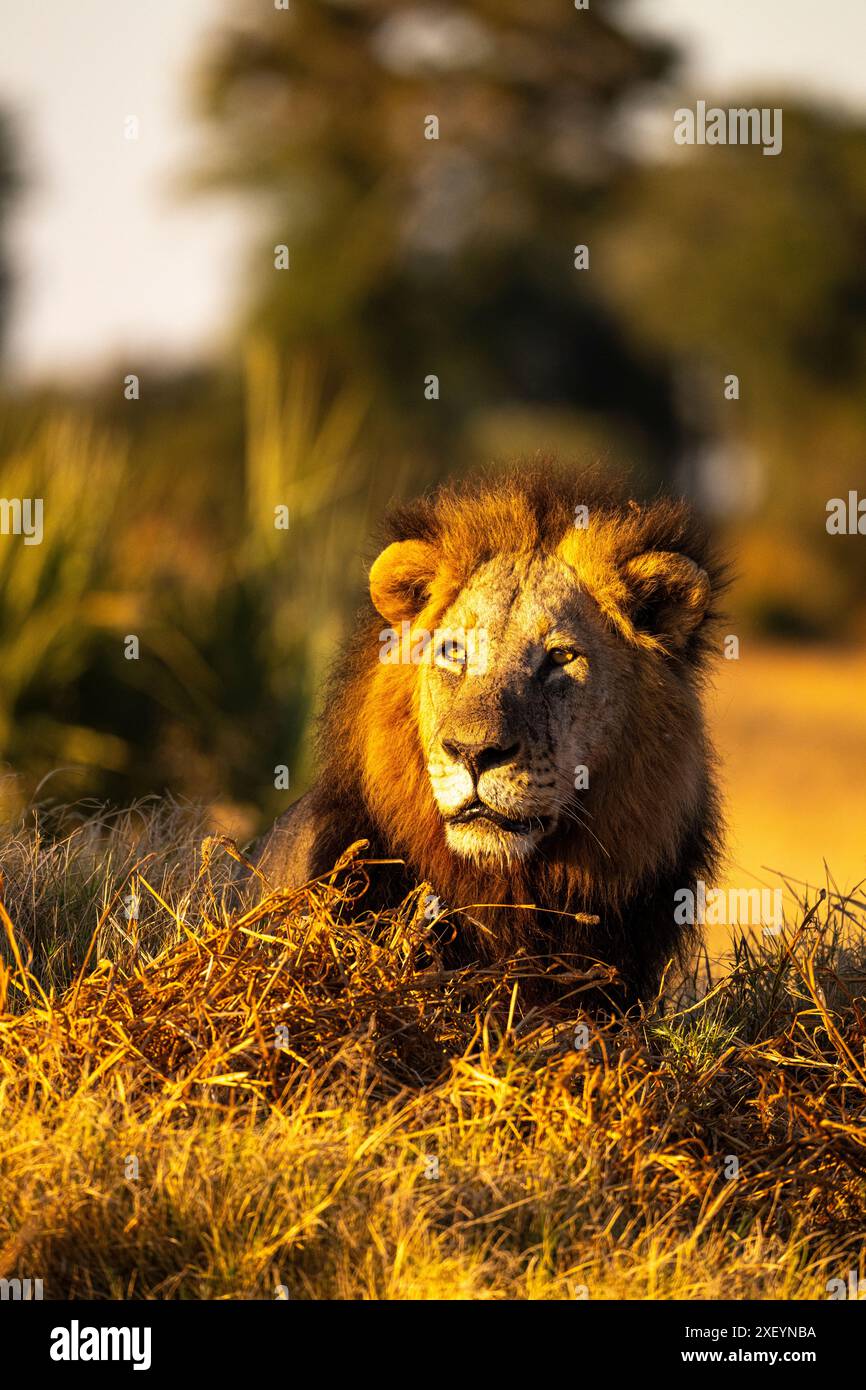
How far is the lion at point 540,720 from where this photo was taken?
5.50m

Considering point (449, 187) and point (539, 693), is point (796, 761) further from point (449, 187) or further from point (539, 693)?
point (449, 187)

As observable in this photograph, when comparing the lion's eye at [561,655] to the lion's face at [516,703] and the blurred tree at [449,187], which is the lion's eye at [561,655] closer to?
the lion's face at [516,703]

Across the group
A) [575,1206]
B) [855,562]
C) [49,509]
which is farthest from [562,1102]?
[855,562]

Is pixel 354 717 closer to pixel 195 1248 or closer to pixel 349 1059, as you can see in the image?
pixel 349 1059

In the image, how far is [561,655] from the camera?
564 centimetres

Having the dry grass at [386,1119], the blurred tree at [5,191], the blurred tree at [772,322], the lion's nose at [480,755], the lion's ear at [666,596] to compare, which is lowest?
the dry grass at [386,1119]

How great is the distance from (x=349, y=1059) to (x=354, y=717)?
1.42m

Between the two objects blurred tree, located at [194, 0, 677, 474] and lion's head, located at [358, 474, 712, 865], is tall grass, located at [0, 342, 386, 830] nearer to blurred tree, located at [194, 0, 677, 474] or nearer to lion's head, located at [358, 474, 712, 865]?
lion's head, located at [358, 474, 712, 865]

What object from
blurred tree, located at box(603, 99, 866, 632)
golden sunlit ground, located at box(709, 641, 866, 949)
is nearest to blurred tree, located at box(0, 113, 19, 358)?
blurred tree, located at box(603, 99, 866, 632)

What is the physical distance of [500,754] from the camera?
17.6 feet

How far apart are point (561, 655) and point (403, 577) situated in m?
0.63

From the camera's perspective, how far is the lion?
5.50 metres
